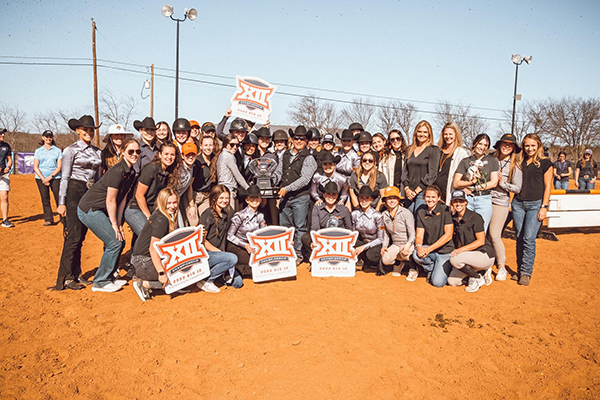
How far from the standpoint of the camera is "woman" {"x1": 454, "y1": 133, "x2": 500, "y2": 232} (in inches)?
221

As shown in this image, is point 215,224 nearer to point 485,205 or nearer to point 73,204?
point 73,204

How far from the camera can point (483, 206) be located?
18.8 feet

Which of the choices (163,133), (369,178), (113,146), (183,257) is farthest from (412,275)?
(113,146)

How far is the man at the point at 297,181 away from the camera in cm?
630

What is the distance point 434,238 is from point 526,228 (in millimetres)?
1374

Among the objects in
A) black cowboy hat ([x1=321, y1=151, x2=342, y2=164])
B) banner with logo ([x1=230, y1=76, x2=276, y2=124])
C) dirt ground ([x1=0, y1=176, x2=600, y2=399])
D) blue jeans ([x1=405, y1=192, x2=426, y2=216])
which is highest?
banner with logo ([x1=230, y1=76, x2=276, y2=124])

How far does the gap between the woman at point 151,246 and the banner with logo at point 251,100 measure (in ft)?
8.37

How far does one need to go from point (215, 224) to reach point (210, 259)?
541mm

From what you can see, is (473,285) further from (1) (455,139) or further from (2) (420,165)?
(1) (455,139)

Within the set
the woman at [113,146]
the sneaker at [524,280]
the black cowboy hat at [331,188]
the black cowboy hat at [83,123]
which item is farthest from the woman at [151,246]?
the sneaker at [524,280]

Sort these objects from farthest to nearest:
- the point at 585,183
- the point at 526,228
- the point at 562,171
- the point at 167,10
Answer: the point at 167,10, the point at 562,171, the point at 585,183, the point at 526,228

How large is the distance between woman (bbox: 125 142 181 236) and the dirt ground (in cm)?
102

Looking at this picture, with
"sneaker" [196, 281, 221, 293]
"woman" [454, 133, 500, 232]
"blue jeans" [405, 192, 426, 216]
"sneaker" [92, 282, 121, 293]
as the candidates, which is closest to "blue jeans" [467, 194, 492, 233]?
"woman" [454, 133, 500, 232]

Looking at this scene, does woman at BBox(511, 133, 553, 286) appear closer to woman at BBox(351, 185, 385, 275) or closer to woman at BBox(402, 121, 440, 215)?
woman at BBox(402, 121, 440, 215)
